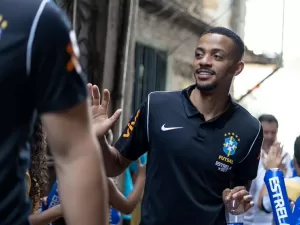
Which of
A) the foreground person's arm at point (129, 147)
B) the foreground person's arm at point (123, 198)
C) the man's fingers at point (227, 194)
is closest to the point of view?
the man's fingers at point (227, 194)

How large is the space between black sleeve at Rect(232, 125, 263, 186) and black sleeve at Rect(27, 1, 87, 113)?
1.89 meters

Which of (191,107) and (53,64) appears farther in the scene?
(191,107)

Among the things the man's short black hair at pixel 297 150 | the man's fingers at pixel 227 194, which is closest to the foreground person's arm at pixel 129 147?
the man's fingers at pixel 227 194

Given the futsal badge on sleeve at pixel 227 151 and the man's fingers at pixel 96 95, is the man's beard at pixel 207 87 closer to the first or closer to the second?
the futsal badge on sleeve at pixel 227 151

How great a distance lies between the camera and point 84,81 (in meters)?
1.18

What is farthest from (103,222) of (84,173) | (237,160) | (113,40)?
(113,40)

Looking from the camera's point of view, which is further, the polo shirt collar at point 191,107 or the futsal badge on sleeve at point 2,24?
the polo shirt collar at point 191,107

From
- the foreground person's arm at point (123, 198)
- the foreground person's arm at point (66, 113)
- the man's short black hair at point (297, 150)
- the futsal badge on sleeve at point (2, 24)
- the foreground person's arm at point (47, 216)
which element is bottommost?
the foreground person's arm at point (123, 198)

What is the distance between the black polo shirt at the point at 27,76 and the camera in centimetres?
112

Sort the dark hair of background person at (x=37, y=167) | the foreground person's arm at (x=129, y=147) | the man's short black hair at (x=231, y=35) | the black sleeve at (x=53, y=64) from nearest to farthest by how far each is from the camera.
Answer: the black sleeve at (x=53, y=64) < the dark hair of background person at (x=37, y=167) < the foreground person's arm at (x=129, y=147) < the man's short black hair at (x=231, y=35)

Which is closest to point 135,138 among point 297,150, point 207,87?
point 207,87

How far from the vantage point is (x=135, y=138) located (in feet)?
9.55

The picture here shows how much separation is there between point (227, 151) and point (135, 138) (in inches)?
18.6

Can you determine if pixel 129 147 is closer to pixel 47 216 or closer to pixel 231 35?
pixel 47 216
